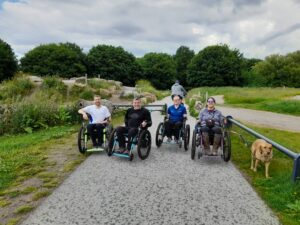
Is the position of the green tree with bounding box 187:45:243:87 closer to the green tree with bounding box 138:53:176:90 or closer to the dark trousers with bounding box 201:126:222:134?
the green tree with bounding box 138:53:176:90

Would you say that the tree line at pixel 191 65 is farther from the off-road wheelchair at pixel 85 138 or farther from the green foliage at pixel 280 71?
the off-road wheelchair at pixel 85 138

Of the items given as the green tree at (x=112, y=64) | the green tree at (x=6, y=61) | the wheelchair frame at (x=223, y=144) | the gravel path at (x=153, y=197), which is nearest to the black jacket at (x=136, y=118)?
the gravel path at (x=153, y=197)

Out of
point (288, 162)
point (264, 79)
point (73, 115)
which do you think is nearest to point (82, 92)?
point (73, 115)

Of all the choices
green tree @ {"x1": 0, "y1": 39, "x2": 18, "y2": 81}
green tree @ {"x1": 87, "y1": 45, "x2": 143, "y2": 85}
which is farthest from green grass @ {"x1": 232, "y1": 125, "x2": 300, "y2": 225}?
green tree @ {"x1": 87, "y1": 45, "x2": 143, "y2": 85}

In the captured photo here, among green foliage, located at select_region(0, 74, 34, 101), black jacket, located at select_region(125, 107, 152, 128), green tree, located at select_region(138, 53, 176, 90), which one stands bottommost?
black jacket, located at select_region(125, 107, 152, 128)

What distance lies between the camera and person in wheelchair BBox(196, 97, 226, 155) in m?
6.77

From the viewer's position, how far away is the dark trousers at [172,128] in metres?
7.95

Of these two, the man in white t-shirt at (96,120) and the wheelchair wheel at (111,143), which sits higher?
the man in white t-shirt at (96,120)

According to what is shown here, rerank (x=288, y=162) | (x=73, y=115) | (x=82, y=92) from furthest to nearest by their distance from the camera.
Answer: (x=82, y=92)
(x=73, y=115)
(x=288, y=162)

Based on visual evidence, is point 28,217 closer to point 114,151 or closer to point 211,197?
point 211,197

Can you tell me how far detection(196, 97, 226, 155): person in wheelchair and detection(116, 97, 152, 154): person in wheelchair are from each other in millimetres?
1202

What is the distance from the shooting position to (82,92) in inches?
765

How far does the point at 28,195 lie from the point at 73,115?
790 cm

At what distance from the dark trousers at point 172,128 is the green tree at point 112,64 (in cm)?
5325
